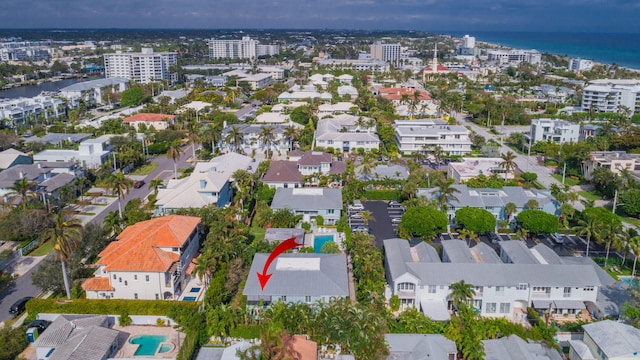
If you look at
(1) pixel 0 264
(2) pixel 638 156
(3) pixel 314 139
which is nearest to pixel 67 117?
(3) pixel 314 139

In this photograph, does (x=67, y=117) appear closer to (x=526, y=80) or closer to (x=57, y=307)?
(x=57, y=307)

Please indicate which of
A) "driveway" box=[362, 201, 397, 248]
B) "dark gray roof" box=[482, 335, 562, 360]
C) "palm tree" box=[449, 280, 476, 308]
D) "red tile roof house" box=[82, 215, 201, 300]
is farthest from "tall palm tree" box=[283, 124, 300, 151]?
"dark gray roof" box=[482, 335, 562, 360]

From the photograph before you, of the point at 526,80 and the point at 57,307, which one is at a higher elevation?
the point at 526,80

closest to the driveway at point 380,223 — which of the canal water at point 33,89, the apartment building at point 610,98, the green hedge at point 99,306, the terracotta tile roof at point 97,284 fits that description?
the green hedge at point 99,306

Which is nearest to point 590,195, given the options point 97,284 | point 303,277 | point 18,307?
point 303,277

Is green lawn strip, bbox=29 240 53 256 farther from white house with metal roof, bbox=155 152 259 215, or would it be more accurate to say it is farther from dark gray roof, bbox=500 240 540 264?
dark gray roof, bbox=500 240 540 264

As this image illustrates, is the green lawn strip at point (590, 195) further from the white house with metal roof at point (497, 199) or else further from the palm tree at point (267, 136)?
the palm tree at point (267, 136)
